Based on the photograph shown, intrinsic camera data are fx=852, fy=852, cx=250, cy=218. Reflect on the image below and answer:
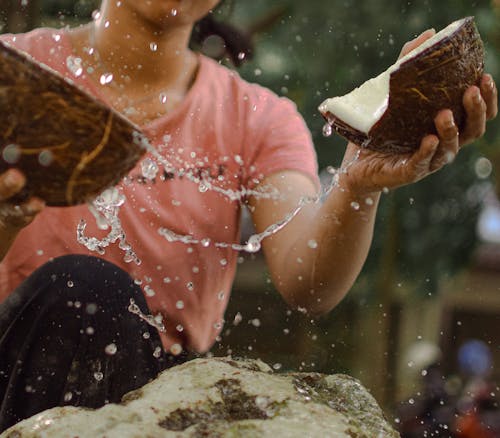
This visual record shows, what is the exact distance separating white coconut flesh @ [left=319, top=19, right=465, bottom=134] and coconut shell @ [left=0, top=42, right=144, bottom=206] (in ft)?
1.48

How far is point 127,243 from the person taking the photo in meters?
2.19

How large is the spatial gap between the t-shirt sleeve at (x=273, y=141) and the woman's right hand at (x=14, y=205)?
2.86 feet

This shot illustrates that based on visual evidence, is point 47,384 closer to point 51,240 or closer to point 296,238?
point 51,240

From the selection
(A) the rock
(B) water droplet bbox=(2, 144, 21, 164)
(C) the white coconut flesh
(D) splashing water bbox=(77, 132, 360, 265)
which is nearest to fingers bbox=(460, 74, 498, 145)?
(C) the white coconut flesh

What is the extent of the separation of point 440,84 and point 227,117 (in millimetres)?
944

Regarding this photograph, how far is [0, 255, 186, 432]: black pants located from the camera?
63.0 inches

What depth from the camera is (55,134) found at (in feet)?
4.83

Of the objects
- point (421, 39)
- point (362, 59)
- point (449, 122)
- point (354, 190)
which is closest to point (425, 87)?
point (449, 122)

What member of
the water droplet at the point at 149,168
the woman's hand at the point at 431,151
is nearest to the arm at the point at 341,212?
the woman's hand at the point at 431,151

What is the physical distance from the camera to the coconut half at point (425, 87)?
1571 millimetres

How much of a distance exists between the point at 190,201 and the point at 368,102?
64 cm

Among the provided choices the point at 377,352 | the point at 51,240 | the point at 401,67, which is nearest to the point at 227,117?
the point at 51,240

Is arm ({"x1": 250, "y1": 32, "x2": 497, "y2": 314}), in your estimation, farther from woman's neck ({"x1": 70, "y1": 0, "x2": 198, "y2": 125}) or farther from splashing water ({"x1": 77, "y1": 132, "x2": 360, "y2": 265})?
woman's neck ({"x1": 70, "y1": 0, "x2": 198, "y2": 125})

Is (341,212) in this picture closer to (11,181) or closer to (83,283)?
(83,283)
